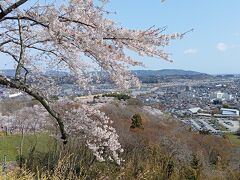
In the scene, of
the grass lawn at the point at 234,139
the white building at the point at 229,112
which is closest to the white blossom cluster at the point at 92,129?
the grass lawn at the point at 234,139

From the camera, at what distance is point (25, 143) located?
21516mm

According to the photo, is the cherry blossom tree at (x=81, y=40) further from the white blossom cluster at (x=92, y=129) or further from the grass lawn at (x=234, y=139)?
the grass lawn at (x=234, y=139)

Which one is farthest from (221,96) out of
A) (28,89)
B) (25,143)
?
(28,89)

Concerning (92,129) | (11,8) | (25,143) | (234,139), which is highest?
(11,8)

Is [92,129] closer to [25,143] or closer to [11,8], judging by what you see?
[11,8]

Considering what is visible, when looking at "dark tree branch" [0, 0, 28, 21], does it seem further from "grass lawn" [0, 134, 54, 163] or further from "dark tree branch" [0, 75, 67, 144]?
"grass lawn" [0, 134, 54, 163]

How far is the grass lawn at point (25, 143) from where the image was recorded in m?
19.6

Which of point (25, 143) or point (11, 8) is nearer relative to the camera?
point (11, 8)

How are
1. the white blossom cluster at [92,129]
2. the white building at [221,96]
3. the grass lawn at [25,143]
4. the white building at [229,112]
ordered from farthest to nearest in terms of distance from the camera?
the white building at [221,96] < the white building at [229,112] < the grass lawn at [25,143] < the white blossom cluster at [92,129]

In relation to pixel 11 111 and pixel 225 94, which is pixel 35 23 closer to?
pixel 11 111

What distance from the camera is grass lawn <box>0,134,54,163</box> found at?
19562 millimetres

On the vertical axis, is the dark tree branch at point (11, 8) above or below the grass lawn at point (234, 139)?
above

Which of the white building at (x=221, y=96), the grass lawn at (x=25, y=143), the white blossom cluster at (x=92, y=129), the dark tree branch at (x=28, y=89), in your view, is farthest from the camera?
the white building at (x=221, y=96)

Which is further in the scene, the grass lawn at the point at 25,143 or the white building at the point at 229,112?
the white building at the point at 229,112
